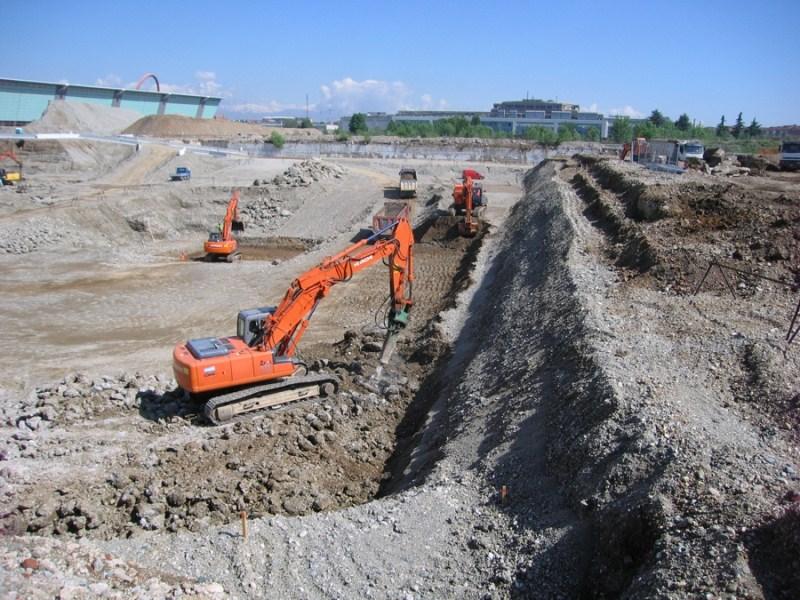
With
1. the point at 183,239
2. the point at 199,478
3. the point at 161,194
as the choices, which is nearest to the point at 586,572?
the point at 199,478

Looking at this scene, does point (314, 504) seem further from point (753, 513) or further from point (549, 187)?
point (549, 187)

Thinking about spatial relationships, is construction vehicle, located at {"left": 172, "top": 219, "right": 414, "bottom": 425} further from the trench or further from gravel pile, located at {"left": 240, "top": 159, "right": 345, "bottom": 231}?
gravel pile, located at {"left": 240, "top": 159, "right": 345, "bottom": 231}

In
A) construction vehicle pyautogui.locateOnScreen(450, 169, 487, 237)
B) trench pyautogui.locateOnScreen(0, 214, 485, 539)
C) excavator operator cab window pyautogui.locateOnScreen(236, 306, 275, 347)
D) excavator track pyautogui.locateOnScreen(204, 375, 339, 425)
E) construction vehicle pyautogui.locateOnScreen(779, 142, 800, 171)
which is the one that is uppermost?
construction vehicle pyautogui.locateOnScreen(779, 142, 800, 171)

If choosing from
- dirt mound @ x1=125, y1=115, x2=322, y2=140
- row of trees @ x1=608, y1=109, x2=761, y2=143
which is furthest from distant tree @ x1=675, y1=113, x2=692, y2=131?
dirt mound @ x1=125, y1=115, x2=322, y2=140

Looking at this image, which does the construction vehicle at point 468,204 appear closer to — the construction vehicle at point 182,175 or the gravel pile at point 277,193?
the gravel pile at point 277,193

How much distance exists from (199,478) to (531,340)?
7.24 meters

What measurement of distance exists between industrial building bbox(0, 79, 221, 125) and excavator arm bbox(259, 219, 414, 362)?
75229 millimetres

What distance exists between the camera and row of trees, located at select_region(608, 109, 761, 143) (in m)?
88.1

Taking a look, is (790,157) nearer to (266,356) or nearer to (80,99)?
(266,356)

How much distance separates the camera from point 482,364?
14.4m

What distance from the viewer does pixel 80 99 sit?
3295 inches

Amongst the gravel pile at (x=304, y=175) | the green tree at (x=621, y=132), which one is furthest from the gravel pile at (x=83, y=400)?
the green tree at (x=621, y=132)

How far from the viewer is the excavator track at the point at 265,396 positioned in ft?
42.2

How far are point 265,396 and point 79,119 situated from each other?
72.0 meters
